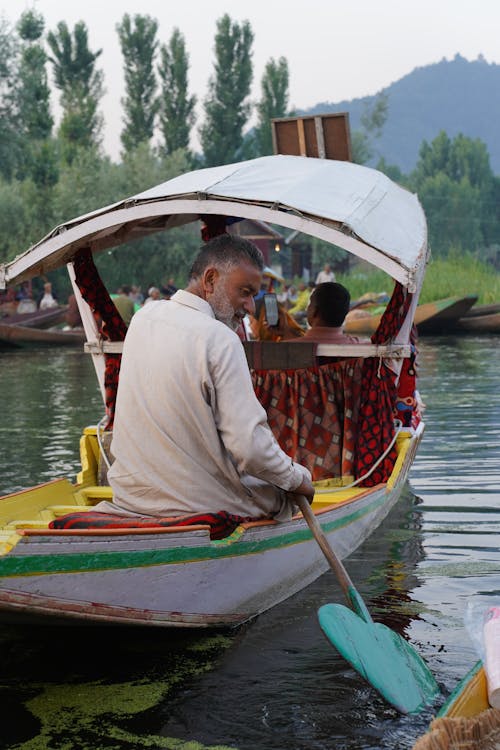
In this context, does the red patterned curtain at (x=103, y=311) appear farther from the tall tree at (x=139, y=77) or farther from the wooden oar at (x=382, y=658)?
the tall tree at (x=139, y=77)

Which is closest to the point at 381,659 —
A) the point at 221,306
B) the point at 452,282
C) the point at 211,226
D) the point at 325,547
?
the point at 325,547

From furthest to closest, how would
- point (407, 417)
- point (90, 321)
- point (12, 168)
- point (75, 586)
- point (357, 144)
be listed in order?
point (357, 144), point (12, 168), point (407, 417), point (90, 321), point (75, 586)

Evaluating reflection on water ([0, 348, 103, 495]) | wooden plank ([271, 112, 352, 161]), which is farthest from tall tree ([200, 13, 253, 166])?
wooden plank ([271, 112, 352, 161])

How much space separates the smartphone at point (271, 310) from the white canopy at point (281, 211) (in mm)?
1237

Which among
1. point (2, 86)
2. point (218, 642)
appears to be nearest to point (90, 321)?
point (218, 642)

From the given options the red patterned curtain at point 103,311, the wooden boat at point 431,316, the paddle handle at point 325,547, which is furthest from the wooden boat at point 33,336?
the paddle handle at point 325,547

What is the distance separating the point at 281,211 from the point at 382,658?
8.35 ft

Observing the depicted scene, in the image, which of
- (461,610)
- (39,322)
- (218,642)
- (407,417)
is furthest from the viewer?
(39,322)

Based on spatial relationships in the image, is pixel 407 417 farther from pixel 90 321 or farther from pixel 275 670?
pixel 275 670

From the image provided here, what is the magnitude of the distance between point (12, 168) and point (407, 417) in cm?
3321

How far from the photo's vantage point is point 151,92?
61.0 m

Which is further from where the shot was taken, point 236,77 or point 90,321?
point 236,77

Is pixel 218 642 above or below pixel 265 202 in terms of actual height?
below

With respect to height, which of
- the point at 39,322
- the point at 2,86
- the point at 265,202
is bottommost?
the point at 39,322
